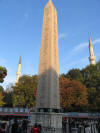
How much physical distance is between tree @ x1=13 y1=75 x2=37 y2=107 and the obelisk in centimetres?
1983

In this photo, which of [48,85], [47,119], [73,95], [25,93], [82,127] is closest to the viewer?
[47,119]

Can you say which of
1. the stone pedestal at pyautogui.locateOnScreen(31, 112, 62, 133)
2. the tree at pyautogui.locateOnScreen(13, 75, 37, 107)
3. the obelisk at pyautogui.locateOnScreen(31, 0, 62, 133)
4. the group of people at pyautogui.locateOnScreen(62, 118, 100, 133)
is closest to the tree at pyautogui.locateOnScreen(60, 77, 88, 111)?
the tree at pyautogui.locateOnScreen(13, 75, 37, 107)

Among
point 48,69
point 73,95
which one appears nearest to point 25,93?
point 73,95

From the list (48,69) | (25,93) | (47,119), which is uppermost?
(48,69)

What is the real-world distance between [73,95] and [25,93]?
34.1 ft

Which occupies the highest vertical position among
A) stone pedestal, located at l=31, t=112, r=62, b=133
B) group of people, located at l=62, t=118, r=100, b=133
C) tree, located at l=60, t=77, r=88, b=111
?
tree, located at l=60, t=77, r=88, b=111

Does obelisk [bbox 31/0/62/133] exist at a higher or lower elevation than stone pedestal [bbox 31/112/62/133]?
higher

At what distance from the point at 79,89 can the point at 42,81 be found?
17.3 meters

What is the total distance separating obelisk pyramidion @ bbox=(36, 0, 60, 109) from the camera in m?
8.84

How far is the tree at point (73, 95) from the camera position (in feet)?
81.0

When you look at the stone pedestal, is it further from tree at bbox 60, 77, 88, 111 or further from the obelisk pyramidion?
tree at bbox 60, 77, 88, 111

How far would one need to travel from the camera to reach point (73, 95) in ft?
83.7

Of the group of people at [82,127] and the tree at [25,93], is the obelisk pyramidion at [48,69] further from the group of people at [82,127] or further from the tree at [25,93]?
the tree at [25,93]

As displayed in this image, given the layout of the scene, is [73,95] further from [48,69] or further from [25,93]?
[48,69]
